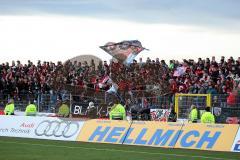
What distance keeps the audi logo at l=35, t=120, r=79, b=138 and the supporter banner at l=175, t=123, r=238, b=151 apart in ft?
18.4

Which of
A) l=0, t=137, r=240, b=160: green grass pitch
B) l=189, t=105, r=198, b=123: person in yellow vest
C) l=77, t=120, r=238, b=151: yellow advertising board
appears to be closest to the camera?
l=0, t=137, r=240, b=160: green grass pitch

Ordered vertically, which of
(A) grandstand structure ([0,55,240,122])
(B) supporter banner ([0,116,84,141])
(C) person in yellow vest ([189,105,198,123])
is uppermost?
(A) grandstand structure ([0,55,240,122])

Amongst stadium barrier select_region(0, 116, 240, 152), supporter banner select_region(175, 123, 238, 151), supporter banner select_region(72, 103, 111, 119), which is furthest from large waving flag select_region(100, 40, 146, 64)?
supporter banner select_region(175, 123, 238, 151)

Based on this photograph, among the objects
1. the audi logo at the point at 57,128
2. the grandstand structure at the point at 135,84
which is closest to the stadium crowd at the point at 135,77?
the grandstand structure at the point at 135,84

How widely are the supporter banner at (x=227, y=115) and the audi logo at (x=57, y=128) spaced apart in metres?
7.03

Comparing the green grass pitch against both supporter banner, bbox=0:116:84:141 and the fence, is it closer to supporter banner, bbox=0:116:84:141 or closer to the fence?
supporter banner, bbox=0:116:84:141

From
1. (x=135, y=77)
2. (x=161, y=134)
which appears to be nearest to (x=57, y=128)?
(x=161, y=134)

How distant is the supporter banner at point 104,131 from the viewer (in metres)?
24.5

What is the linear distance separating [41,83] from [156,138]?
15915mm

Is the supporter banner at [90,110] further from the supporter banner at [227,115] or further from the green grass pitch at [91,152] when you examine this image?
the green grass pitch at [91,152]

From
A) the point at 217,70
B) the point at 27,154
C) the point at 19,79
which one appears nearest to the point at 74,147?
the point at 27,154

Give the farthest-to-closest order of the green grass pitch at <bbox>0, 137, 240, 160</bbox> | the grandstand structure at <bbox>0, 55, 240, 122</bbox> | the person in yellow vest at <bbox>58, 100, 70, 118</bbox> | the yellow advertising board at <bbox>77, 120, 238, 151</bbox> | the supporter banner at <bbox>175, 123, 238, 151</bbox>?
the person in yellow vest at <bbox>58, 100, 70, 118</bbox>
the grandstand structure at <bbox>0, 55, 240, 122</bbox>
the yellow advertising board at <bbox>77, 120, 238, 151</bbox>
the supporter banner at <bbox>175, 123, 238, 151</bbox>
the green grass pitch at <bbox>0, 137, 240, 160</bbox>

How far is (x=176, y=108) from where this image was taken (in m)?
29.8

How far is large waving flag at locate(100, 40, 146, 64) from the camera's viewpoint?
3447 cm
